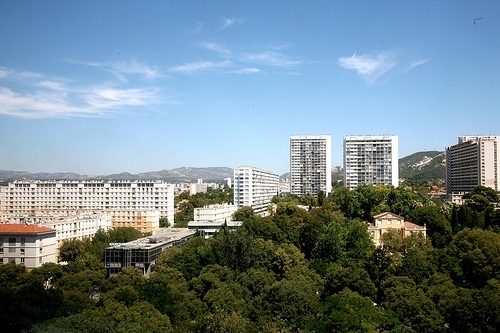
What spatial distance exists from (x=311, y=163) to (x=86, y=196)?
1082 inches

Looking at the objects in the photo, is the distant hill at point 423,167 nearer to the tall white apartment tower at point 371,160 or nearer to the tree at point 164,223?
the tall white apartment tower at point 371,160

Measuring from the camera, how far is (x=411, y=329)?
1230 cm

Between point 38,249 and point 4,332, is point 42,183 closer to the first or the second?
point 38,249

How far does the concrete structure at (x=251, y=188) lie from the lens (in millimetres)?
44188

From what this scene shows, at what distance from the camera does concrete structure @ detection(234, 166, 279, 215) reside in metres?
44.2

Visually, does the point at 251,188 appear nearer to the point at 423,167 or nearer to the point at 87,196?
the point at 87,196

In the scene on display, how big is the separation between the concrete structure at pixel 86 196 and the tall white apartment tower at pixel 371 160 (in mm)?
20274

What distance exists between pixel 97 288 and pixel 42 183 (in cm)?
3244

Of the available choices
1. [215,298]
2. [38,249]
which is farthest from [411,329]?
[38,249]

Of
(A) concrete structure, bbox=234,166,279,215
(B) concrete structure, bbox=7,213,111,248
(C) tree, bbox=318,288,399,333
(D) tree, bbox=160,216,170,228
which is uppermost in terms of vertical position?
(A) concrete structure, bbox=234,166,279,215

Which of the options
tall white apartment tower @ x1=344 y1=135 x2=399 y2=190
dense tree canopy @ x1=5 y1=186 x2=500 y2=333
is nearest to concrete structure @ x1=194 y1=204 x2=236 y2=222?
dense tree canopy @ x1=5 y1=186 x2=500 y2=333

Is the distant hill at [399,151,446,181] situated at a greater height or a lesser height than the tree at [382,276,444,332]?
greater

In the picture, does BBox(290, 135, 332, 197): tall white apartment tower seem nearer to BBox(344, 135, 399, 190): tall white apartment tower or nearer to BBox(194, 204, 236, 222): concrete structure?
BBox(344, 135, 399, 190): tall white apartment tower

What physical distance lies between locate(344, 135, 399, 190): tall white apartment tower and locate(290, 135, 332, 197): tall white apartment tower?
20.2 ft
